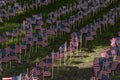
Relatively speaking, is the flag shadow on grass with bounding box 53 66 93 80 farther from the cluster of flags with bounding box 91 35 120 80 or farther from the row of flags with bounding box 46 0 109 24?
the row of flags with bounding box 46 0 109 24

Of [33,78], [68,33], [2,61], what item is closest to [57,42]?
[68,33]

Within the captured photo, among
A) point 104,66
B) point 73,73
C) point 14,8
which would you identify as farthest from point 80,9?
point 104,66

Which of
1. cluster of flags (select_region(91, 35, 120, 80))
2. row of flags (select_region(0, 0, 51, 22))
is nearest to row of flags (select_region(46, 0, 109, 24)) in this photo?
row of flags (select_region(0, 0, 51, 22))

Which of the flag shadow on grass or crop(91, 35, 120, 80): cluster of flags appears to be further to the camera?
the flag shadow on grass

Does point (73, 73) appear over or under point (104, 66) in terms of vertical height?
under

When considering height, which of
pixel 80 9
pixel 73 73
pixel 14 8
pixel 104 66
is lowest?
pixel 73 73

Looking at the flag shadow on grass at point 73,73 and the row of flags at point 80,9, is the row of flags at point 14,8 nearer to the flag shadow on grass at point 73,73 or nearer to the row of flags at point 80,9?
the row of flags at point 80,9

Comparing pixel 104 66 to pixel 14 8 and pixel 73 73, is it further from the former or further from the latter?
pixel 14 8

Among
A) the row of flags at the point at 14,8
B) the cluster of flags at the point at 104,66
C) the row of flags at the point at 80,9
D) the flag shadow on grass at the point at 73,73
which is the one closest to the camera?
the cluster of flags at the point at 104,66

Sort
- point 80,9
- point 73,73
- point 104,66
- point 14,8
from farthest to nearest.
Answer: point 80,9 < point 14,8 < point 73,73 < point 104,66

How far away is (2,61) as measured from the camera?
82.0ft

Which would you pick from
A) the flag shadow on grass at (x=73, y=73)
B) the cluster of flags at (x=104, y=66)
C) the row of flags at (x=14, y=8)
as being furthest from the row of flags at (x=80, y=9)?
the cluster of flags at (x=104, y=66)

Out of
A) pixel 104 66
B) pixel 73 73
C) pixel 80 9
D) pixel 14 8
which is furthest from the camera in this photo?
pixel 80 9

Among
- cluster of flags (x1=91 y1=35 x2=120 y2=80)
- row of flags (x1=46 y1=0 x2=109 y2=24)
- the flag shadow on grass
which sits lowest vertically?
the flag shadow on grass
